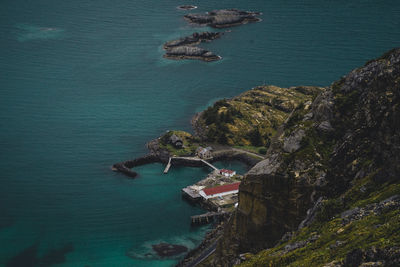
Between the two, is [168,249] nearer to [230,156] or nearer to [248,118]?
[230,156]

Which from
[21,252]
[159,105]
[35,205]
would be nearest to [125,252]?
[21,252]

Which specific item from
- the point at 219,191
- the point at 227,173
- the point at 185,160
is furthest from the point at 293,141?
the point at 185,160

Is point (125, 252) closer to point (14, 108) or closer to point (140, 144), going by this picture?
point (140, 144)

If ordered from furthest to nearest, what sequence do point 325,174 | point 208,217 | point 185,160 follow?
point 185,160 < point 208,217 < point 325,174

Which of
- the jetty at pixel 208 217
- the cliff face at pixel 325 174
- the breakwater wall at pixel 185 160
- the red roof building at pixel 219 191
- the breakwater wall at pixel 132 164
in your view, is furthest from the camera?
the breakwater wall at pixel 185 160

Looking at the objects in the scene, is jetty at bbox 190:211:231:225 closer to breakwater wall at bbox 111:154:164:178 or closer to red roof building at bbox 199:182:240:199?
red roof building at bbox 199:182:240:199

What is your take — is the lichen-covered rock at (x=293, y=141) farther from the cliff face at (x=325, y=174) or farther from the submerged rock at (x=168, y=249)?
the submerged rock at (x=168, y=249)

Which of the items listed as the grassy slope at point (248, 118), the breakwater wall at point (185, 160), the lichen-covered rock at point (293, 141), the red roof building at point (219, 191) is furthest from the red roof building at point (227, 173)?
the lichen-covered rock at point (293, 141)
